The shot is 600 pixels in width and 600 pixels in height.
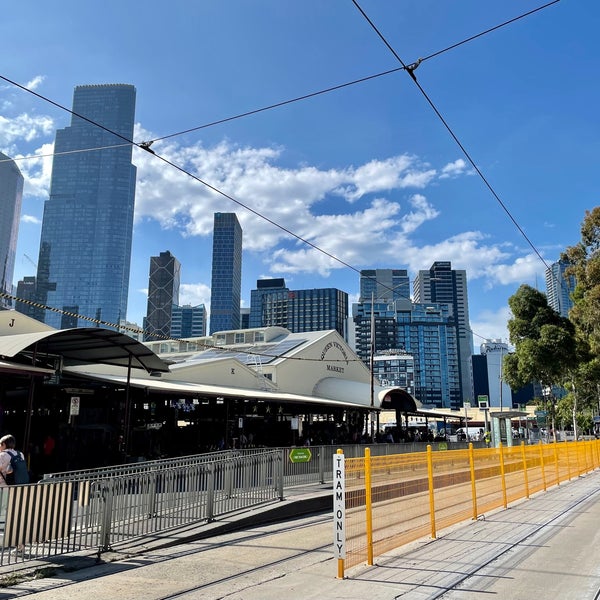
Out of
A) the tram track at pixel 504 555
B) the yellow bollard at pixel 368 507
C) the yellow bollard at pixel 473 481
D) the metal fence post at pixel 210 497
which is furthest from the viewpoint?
the yellow bollard at pixel 473 481

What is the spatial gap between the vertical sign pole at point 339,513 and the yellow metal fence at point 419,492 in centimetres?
16

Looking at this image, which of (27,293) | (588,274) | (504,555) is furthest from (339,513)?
(27,293)

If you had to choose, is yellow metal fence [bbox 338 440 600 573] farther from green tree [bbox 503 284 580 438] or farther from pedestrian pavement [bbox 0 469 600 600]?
green tree [bbox 503 284 580 438]

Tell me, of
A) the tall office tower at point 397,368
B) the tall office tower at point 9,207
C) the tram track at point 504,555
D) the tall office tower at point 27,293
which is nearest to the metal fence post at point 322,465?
the tram track at point 504,555

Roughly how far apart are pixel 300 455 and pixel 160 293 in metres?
160

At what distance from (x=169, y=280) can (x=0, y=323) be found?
506 ft

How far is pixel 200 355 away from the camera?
43.8 m

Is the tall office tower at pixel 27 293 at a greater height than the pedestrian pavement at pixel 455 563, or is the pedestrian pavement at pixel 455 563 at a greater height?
the tall office tower at pixel 27 293

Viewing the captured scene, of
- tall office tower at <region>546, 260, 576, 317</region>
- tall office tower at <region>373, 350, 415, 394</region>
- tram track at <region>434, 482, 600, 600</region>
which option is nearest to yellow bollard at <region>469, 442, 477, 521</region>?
tram track at <region>434, 482, 600, 600</region>

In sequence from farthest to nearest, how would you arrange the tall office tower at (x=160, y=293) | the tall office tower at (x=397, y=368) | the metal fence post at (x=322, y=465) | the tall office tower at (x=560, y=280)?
the tall office tower at (x=397, y=368) < the tall office tower at (x=160, y=293) < the tall office tower at (x=560, y=280) < the metal fence post at (x=322, y=465)

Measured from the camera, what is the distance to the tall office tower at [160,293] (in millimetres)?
159125

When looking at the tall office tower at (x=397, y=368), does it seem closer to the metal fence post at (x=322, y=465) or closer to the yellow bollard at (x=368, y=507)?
the metal fence post at (x=322, y=465)

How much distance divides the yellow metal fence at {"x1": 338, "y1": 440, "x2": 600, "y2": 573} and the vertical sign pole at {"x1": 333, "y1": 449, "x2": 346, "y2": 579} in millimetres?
163

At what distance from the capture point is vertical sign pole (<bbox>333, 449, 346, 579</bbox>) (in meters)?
7.12
